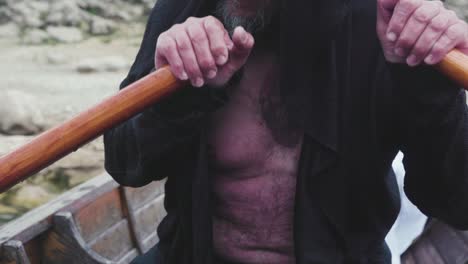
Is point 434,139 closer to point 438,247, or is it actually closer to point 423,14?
point 423,14

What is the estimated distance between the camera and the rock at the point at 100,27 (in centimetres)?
1496

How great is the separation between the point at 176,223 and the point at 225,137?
1.10 ft

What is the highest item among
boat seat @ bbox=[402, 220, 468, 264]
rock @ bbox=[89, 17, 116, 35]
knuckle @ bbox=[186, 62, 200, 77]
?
knuckle @ bbox=[186, 62, 200, 77]

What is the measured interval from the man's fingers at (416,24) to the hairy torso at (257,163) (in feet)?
1.89

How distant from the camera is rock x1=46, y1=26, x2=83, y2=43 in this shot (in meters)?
14.1

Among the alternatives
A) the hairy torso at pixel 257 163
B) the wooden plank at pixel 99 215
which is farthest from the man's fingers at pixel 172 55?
the wooden plank at pixel 99 215

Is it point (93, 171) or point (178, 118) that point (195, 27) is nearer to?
point (178, 118)

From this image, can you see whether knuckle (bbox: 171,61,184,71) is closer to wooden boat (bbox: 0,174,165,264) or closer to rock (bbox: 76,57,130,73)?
wooden boat (bbox: 0,174,165,264)

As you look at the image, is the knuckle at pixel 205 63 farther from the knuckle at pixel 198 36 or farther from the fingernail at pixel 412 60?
the fingernail at pixel 412 60

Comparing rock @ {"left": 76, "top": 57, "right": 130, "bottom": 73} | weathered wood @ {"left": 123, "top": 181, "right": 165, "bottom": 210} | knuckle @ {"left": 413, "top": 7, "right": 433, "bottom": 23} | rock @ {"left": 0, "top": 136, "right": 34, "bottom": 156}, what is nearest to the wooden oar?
knuckle @ {"left": 413, "top": 7, "right": 433, "bottom": 23}

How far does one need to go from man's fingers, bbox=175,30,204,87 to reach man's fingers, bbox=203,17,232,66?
0.05m

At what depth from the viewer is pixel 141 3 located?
57.8 ft

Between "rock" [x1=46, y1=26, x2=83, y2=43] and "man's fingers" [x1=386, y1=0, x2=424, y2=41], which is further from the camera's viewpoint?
"rock" [x1=46, y1=26, x2=83, y2=43]

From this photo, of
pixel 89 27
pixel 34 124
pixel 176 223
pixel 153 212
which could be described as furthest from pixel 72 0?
pixel 176 223
